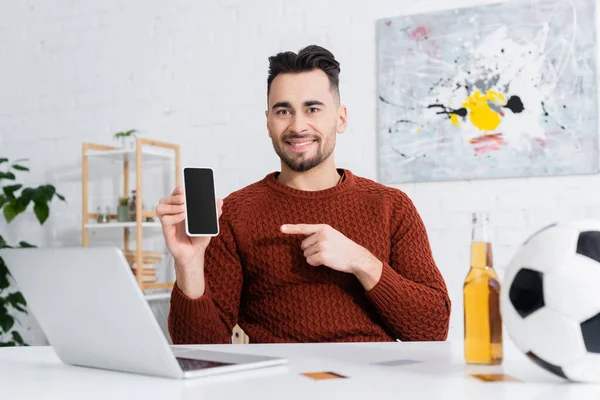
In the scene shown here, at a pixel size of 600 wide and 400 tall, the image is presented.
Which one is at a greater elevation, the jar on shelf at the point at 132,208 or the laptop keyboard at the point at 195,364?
the jar on shelf at the point at 132,208

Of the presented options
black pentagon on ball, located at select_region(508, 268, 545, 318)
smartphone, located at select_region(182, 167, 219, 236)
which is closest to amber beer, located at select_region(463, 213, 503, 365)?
black pentagon on ball, located at select_region(508, 268, 545, 318)

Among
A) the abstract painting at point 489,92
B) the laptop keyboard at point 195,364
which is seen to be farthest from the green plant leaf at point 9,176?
the laptop keyboard at point 195,364

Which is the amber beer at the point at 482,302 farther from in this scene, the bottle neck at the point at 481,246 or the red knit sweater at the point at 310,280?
the red knit sweater at the point at 310,280

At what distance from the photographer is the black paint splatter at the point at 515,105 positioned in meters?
2.98

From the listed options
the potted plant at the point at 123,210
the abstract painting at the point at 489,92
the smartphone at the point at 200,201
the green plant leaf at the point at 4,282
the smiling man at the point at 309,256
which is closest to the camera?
the smartphone at the point at 200,201

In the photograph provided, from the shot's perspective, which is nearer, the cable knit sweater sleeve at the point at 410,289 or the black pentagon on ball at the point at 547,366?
the black pentagon on ball at the point at 547,366

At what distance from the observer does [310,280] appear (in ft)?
5.66

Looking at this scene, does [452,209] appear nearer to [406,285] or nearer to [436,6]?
[436,6]

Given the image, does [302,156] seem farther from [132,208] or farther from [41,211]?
[41,211]

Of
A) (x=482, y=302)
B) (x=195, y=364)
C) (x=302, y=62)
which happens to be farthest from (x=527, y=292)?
(x=302, y=62)

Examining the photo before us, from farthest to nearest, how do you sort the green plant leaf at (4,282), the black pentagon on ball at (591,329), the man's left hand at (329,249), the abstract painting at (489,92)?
the green plant leaf at (4,282) → the abstract painting at (489,92) → the man's left hand at (329,249) → the black pentagon on ball at (591,329)

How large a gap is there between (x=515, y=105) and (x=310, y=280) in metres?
1.63

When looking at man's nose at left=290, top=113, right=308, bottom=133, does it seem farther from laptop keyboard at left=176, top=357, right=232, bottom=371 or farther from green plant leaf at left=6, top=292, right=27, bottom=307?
green plant leaf at left=6, top=292, right=27, bottom=307

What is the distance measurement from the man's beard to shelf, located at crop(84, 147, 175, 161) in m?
1.64
